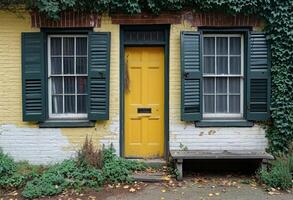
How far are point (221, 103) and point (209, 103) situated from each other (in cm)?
26

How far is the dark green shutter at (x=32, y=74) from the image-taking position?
30.2ft

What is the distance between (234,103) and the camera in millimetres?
9633

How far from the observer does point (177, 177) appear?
343 inches

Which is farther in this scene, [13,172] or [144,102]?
[144,102]

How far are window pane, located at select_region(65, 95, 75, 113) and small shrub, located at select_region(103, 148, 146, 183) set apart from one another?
1177 mm

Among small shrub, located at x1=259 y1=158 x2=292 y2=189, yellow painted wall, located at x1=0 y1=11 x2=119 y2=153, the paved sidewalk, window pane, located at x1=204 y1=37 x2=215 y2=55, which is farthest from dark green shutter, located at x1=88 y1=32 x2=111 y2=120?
small shrub, located at x1=259 y1=158 x2=292 y2=189

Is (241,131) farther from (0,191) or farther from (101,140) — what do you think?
(0,191)

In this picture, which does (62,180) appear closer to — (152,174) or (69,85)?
(152,174)

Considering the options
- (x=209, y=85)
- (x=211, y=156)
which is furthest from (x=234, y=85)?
(x=211, y=156)

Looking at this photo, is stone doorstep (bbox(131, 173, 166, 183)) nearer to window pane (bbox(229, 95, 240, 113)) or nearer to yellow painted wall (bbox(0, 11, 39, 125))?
window pane (bbox(229, 95, 240, 113))

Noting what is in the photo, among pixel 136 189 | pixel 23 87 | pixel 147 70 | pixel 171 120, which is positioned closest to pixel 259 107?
pixel 171 120

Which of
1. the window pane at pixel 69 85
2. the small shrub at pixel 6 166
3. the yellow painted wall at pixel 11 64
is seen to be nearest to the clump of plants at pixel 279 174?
the window pane at pixel 69 85

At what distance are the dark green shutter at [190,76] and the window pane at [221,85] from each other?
510 mm

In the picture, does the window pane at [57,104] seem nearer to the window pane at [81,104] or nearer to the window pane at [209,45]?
the window pane at [81,104]
